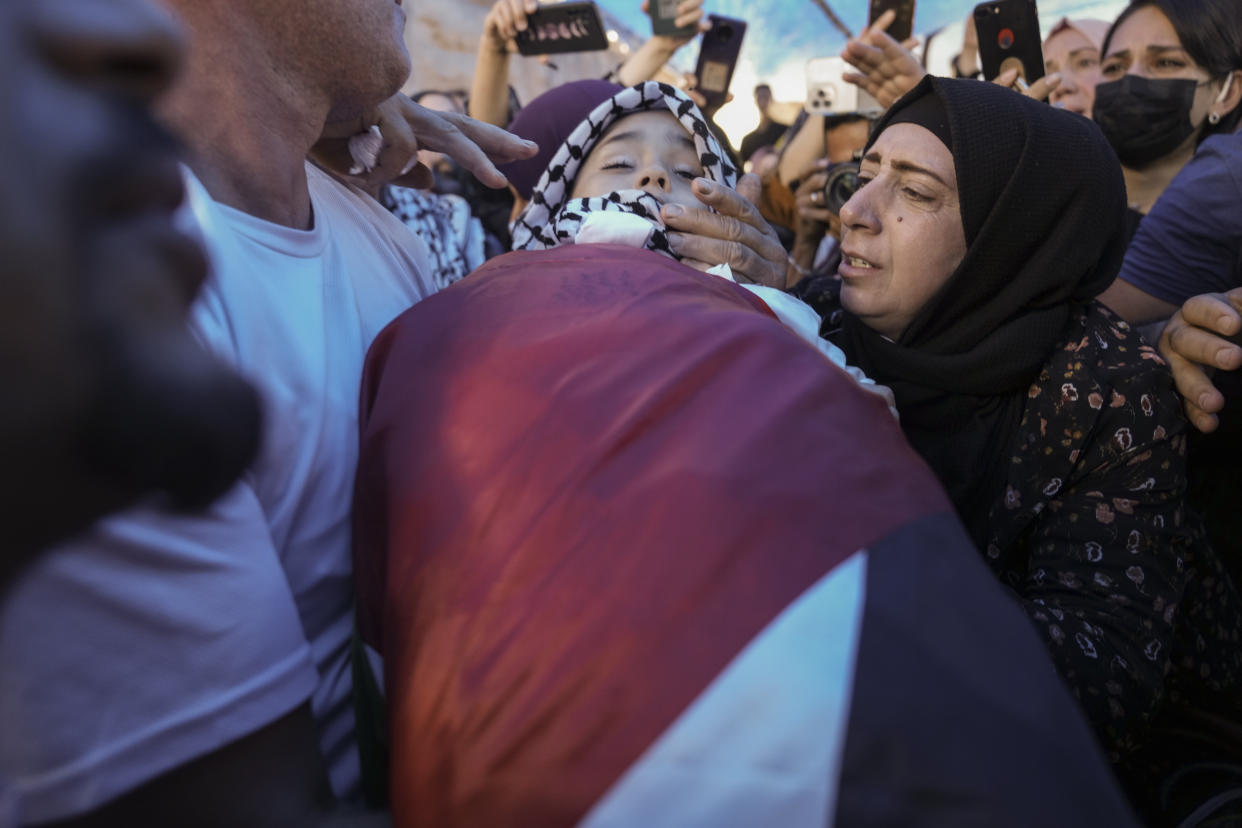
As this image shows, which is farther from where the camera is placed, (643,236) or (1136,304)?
(1136,304)

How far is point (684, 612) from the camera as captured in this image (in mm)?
645

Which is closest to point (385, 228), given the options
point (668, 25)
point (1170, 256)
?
point (1170, 256)

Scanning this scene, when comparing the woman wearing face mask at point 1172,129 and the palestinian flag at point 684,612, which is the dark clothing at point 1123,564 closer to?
the woman wearing face mask at point 1172,129

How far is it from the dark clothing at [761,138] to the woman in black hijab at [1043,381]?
341 centimetres

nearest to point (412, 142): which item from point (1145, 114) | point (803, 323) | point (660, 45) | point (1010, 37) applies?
point (803, 323)

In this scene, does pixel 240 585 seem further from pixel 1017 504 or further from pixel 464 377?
pixel 1017 504

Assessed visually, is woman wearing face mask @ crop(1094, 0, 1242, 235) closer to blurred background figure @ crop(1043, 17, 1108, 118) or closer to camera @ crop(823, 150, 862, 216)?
blurred background figure @ crop(1043, 17, 1108, 118)

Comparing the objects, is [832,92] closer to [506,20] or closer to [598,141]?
[506,20]

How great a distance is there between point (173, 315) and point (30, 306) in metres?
0.07

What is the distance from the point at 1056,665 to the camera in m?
1.20

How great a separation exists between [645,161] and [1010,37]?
5.62ft

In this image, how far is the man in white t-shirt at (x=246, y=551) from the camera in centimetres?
60

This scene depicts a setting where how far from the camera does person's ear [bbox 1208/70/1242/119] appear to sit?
239 centimetres

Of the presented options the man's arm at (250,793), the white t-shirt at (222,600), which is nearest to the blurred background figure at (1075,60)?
the white t-shirt at (222,600)
